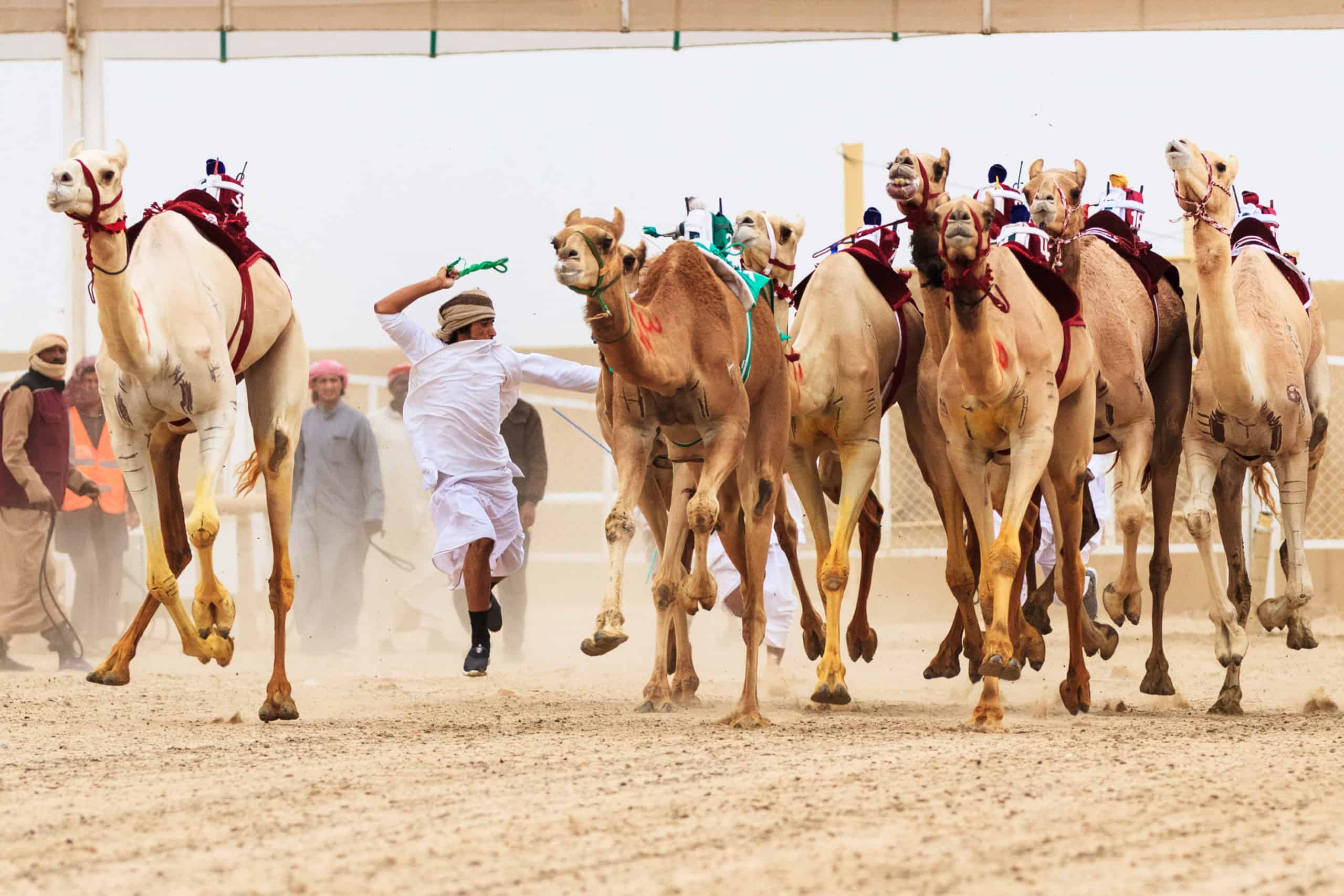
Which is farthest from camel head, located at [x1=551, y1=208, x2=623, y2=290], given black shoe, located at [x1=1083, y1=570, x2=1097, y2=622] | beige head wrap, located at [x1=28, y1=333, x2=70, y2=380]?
beige head wrap, located at [x1=28, y1=333, x2=70, y2=380]

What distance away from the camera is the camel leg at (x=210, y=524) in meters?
6.81

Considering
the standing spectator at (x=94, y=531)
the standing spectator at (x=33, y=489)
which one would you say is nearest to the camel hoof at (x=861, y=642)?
the standing spectator at (x=33, y=489)

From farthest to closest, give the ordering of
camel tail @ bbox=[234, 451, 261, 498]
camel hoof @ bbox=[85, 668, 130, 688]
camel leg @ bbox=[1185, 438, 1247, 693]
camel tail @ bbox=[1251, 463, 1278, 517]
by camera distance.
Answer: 1. camel tail @ bbox=[1251, 463, 1278, 517]
2. camel tail @ bbox=[234, 451, 261, 498]
3. camel leg @ bbox=[1185, 438, 1247, 693]
4. camel hoof @ bbox=[85, 668, 130, 688]

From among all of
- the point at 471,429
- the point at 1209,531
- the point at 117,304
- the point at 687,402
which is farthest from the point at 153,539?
the point at 1209,531

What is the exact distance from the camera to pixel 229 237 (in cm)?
753

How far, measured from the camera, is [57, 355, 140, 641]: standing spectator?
41.2ft

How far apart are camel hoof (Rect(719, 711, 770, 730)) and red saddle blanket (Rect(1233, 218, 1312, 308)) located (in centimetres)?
343

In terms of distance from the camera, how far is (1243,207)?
8617mm

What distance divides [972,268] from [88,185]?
3242 mm

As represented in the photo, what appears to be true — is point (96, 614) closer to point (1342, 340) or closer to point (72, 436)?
point (72, 436)

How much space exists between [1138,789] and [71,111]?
34.5 ft

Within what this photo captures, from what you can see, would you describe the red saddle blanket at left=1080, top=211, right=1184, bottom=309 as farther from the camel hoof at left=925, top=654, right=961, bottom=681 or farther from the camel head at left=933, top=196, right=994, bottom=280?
the camel head at left=933, top=196, right=994, bottom=280

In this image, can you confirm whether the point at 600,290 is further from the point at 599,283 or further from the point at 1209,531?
the point at 1209,531

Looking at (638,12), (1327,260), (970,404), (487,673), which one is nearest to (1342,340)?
(1327,260)
